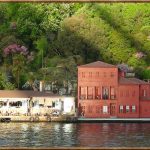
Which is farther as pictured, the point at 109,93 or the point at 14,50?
the point at 14,50

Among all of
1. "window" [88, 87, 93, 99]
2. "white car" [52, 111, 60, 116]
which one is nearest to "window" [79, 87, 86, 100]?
"window" [88, 87, 93, 99]

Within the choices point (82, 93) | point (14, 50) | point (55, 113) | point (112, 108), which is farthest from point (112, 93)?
point (14, 50)

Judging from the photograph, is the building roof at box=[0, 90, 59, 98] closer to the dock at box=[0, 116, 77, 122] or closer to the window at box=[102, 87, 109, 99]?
the dock at box=[0, 116, 77, 122]

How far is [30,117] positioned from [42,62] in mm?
3557

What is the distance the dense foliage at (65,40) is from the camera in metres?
25.7

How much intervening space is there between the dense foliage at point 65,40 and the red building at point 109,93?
83 cm

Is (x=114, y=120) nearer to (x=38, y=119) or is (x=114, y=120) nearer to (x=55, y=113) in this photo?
(x=55, y=113)

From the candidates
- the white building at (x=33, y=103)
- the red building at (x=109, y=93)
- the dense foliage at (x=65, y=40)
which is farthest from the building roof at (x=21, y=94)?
the red building at (x=109, y=93)

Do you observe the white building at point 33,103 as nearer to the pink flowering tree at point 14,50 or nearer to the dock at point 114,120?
the dock at point 114,120

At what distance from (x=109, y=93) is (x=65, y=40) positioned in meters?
3.23

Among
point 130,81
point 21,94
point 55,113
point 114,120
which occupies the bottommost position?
point 114,120

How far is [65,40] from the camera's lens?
27.2 m

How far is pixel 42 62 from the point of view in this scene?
26453 millimetres

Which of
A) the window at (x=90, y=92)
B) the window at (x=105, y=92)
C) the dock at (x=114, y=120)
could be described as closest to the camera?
the dock at (x=114, y=120)
